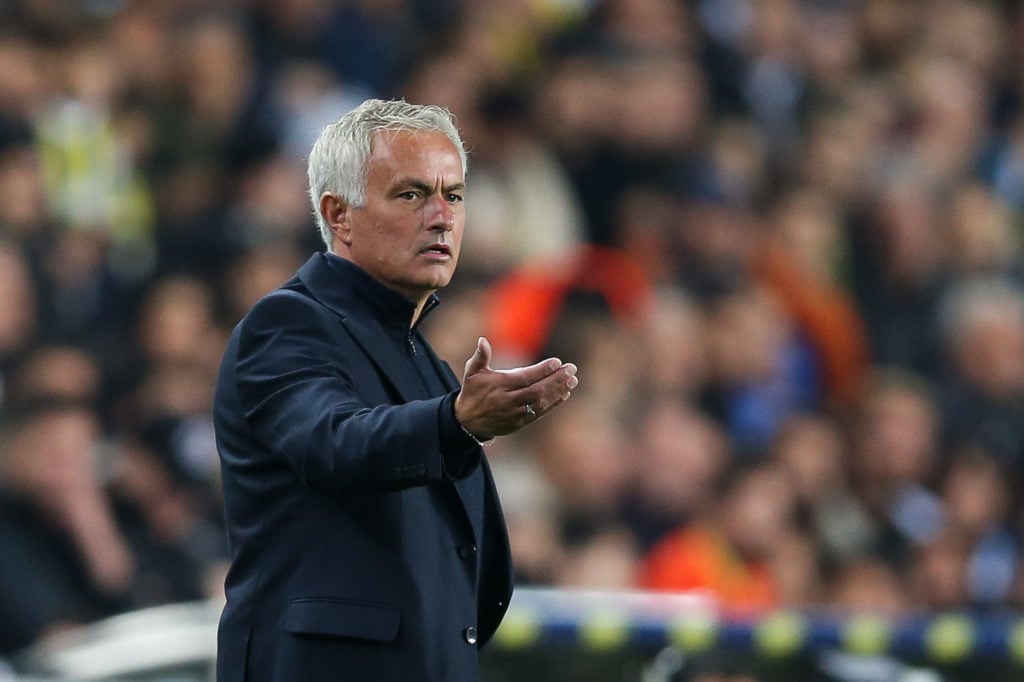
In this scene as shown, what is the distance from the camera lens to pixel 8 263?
6.80 m

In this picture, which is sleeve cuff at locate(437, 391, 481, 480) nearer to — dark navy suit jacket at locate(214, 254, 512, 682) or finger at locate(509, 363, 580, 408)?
dark navy suit jacket at locate(214, 254, 512, 682)

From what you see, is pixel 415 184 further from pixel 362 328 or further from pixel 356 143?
pixel 362 328

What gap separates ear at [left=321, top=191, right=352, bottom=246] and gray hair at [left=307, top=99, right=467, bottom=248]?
1cm

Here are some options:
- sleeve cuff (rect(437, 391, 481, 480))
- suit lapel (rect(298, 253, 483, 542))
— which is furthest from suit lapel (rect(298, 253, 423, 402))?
sleeve cuff (rect(437, 391, 481, 480))

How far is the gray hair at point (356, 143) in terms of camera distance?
3029 millimetres

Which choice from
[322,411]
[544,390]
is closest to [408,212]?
[322,411]

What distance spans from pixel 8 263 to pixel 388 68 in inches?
105

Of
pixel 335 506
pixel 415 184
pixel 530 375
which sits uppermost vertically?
pixel 415 184

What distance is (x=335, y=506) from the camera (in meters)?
2.88

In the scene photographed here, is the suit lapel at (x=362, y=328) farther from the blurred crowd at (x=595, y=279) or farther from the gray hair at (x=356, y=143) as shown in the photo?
the blurred crowd at (x=595, y=279)

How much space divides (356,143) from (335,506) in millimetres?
594

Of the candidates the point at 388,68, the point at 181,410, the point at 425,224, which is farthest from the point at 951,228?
the point at 425,224

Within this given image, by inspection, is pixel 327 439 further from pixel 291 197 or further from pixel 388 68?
pixel 388 68

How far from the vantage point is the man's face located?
9.89 feet
